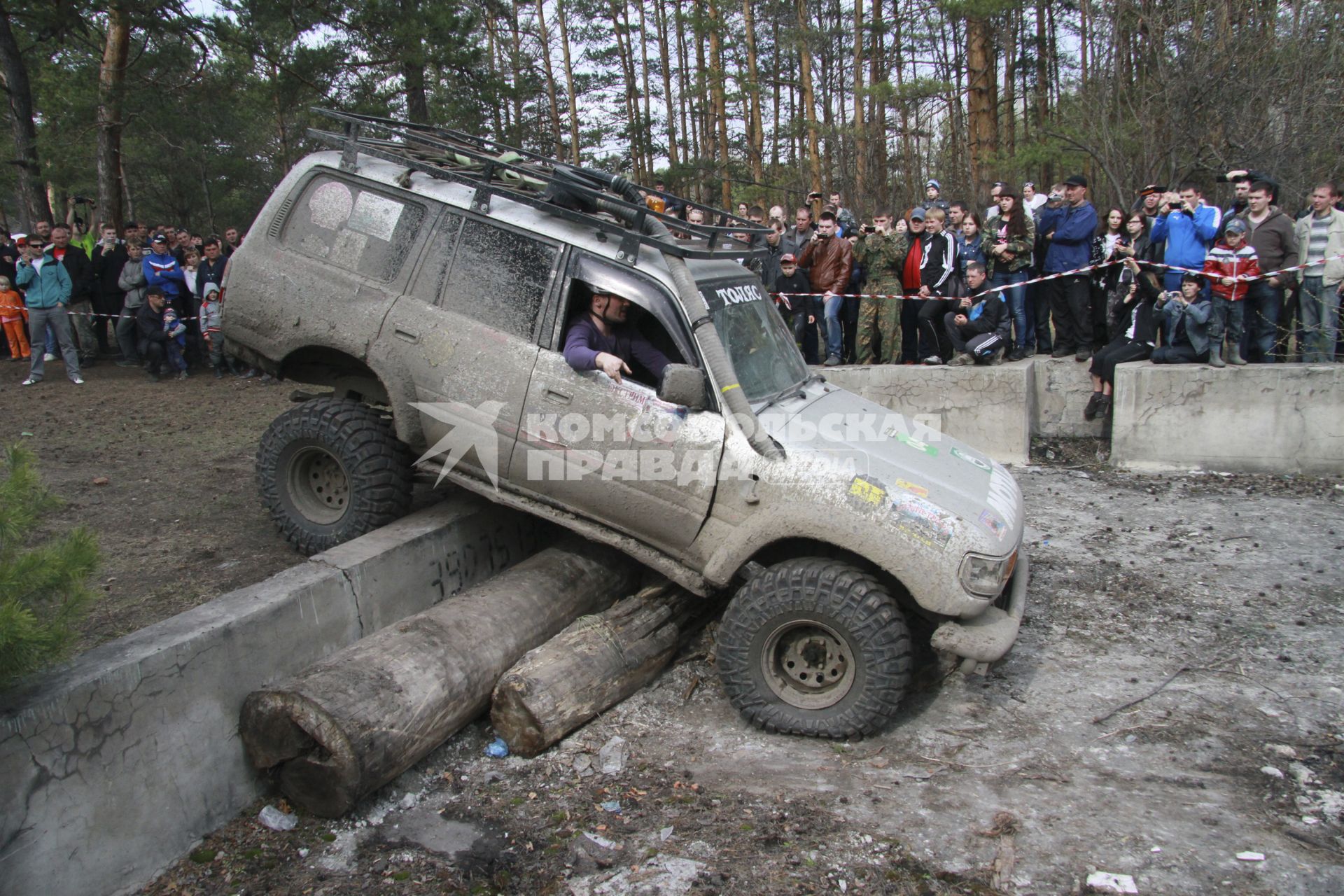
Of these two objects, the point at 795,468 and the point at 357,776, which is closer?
the point at 357,776

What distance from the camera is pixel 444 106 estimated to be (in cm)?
1784

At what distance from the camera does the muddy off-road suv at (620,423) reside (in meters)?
4.52

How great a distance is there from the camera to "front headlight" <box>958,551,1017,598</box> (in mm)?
4379

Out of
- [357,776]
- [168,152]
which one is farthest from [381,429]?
[168,152]

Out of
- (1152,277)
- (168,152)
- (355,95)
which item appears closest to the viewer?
(1152,277)

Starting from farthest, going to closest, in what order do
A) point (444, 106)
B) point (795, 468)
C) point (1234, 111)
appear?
point (444, 106) → point (1234, 111) → point (795, 468)

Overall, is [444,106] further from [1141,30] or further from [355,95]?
[1141,30]

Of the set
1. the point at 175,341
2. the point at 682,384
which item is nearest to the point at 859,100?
the point at 175,341

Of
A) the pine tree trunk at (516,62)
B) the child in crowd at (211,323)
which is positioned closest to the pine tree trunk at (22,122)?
the child in crowd at (211,323)

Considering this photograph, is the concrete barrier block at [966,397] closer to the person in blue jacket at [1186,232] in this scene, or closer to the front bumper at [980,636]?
the person in blue jacket at [1186,232]

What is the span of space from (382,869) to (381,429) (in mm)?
2671

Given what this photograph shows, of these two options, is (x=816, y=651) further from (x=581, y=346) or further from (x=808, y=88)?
(x=808, y=88)

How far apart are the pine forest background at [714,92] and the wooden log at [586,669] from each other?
39.4 feet

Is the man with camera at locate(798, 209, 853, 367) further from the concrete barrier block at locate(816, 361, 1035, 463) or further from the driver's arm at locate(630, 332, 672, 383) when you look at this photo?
the driver's arm at locate(630, 332, 672, 383)
